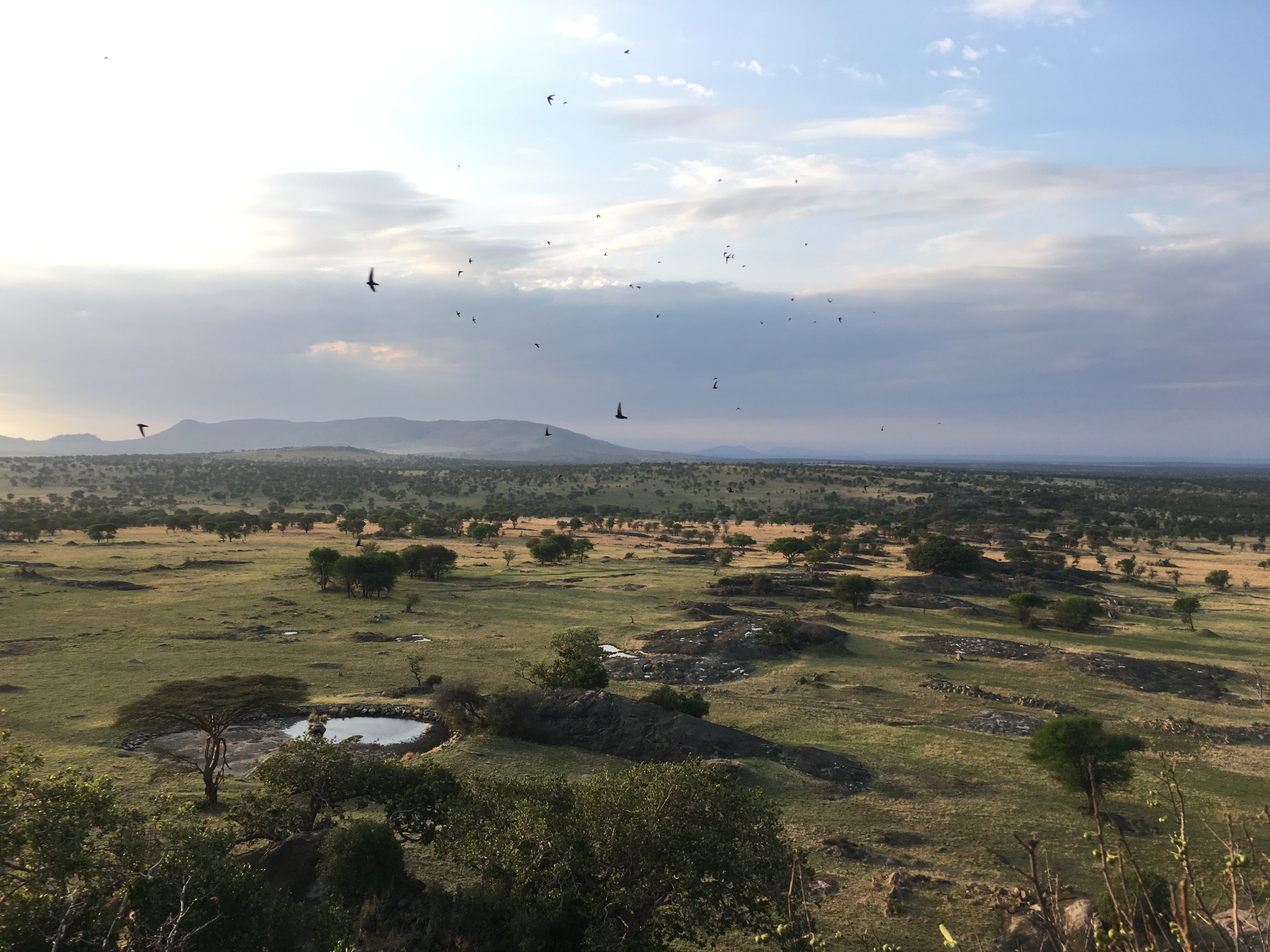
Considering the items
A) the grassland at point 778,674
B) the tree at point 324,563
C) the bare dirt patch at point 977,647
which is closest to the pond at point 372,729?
the grassland at point 778,674

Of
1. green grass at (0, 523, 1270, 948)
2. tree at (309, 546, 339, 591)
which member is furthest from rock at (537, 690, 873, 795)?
tree at (309, 546, 339, 591)

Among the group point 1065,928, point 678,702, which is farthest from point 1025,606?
point 1065,928

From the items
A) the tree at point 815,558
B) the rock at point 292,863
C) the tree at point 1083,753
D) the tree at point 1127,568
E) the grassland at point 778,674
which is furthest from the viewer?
the tree at point 1127,568

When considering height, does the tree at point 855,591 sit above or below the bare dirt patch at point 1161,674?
above

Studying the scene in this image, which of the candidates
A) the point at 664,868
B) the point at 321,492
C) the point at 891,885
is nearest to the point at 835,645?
the point at 891,885

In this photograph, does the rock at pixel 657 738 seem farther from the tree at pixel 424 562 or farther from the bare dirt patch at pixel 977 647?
the tree at pixel 424 562

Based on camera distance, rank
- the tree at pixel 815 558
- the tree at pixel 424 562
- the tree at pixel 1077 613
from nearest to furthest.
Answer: the tree at pixel 1077 613 → the tree at pixel 424 562 → the tree at pixel 815 558
